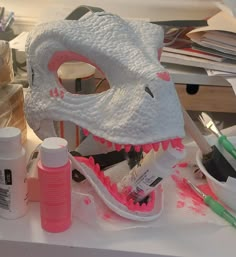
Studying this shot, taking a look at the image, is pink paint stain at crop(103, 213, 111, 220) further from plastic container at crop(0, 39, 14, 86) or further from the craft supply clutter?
plastic container at crop(0, 39, 14, 86)

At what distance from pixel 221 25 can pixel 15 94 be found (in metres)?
0.40

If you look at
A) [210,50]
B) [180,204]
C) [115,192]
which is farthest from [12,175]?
[210,50]

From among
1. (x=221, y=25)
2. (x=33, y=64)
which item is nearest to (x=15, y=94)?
(x=33, y=64)

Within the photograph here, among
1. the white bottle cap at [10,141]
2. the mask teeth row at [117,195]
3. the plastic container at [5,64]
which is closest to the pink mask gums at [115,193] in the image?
the mask teeth row at [117,195]

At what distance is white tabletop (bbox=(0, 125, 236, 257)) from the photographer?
598 millimetres

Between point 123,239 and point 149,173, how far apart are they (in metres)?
0.10

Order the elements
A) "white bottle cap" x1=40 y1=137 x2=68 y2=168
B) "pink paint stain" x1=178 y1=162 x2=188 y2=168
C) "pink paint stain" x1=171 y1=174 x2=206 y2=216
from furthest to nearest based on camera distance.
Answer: "pink paint stain" x1=178 y1=162 x2=188 y2=168
"pink paint stain" x1=171 y1=174 x2=206 y2=216
"white bottle cap" x1=40 y1=137 x2=68 y2=168

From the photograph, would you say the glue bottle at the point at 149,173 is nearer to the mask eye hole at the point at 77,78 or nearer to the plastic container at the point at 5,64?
the mask eye hole at the point at 77,78

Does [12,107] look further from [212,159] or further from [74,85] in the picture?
[212,159]

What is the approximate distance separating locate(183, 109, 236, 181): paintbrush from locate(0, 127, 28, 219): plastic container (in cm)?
27

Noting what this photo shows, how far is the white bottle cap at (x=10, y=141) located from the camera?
1.94ft

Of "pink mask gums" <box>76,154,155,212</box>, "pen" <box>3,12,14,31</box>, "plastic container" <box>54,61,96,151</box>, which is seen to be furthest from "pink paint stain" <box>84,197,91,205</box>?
"pen" <box>3,12,14,31</box>

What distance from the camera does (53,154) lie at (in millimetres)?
578

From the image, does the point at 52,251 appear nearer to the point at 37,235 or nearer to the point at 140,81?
the point at 37,235
